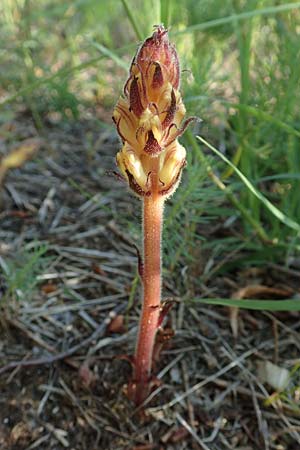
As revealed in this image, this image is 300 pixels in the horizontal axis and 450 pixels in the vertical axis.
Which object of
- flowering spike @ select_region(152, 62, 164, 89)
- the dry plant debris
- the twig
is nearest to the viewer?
flowering spike @ select_region(152, 62, 164, 89)

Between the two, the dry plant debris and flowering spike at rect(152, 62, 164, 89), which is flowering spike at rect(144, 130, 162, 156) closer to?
flowering spike at rect(152, 62, 164, 89)

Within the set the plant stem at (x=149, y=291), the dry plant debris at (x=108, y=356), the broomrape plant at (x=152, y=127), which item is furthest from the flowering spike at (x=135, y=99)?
the dry plant debris at (x=108, y=356)

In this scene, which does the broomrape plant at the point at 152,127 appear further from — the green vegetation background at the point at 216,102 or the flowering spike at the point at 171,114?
the green vegetation background at the point at 216,102

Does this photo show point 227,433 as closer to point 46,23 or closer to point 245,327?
point 245,327

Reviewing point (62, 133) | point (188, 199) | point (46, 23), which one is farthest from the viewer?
point (46, 23)

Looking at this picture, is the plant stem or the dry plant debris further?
the dry plant debris

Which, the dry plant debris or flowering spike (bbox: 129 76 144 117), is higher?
flowering spike (bbox: 129 76 144 117)

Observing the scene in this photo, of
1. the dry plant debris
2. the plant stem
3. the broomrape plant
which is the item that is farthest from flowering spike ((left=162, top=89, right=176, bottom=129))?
the dry plant debris

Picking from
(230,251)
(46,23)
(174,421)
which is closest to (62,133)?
(46,23)
